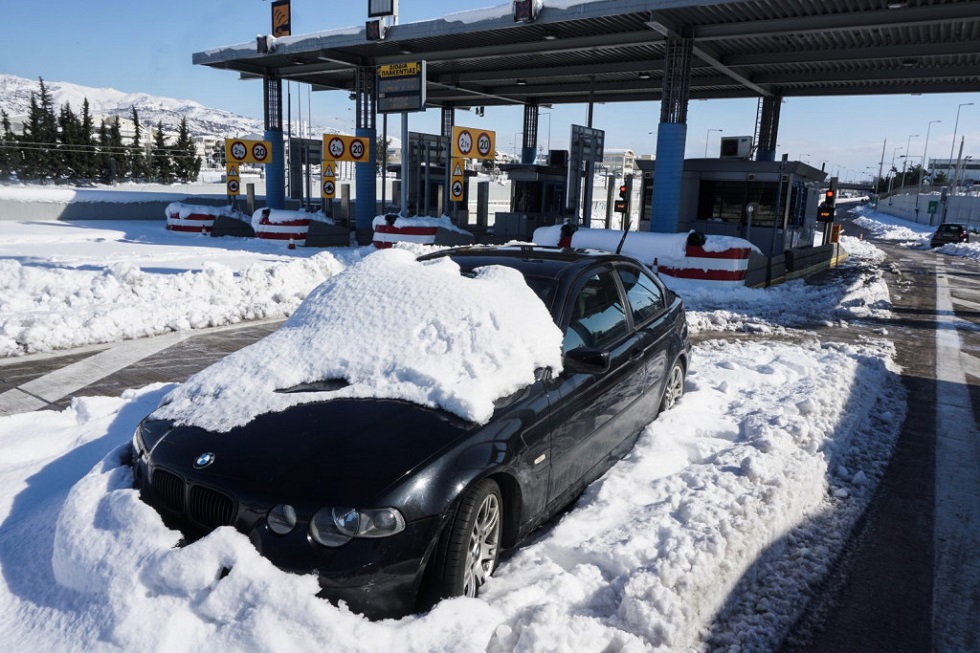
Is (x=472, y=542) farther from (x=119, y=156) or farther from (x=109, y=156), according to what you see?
(x=119, y=156)

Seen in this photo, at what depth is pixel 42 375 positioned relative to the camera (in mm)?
7102

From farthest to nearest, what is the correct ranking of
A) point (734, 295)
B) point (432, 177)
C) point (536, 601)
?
point (432, 177)
point (734, 295)
point (536, 601)

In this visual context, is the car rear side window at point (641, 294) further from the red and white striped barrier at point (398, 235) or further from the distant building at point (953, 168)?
the distant building at point (953, 168)

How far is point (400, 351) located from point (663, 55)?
73.7 ft

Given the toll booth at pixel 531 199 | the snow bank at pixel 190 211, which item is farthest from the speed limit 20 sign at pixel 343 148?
the snow bank at pixel 190 211

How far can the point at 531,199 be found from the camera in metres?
26.6

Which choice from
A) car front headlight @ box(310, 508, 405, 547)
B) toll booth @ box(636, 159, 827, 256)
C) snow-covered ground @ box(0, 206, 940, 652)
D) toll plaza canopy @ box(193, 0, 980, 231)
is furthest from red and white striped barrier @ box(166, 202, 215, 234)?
car front headlight @ box(310, 508, 405, 547)

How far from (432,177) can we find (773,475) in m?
25.2

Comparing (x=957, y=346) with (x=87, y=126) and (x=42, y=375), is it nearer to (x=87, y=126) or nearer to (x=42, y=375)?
(x=42, y=375)

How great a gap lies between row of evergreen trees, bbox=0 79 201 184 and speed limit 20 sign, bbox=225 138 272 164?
65.7ft

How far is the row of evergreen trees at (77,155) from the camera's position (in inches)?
1742

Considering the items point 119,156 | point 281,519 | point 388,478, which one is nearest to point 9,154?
point 119,156

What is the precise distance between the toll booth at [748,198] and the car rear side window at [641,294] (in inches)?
542

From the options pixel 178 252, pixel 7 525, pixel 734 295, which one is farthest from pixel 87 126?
pixel 7 525
